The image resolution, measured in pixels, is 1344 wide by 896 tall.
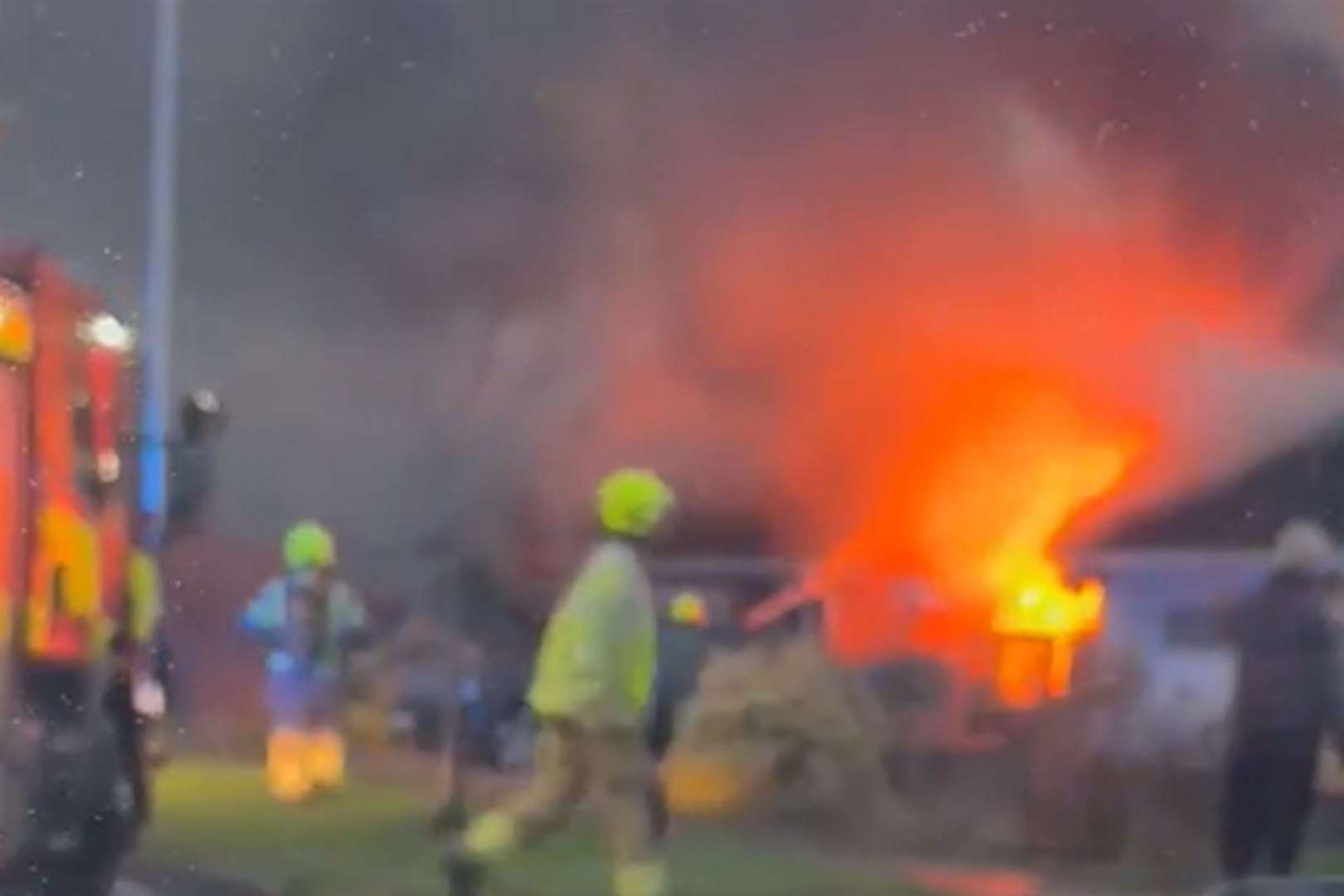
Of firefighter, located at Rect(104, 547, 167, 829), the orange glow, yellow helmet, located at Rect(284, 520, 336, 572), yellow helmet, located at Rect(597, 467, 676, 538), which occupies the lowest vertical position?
firefighter, located at Rect(104, 547, 167, 829)

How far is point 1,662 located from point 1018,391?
1.24 metres

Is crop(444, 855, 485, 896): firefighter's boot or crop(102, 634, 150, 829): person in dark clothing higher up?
crop(102, 634, 150, 829): person in dark clothing

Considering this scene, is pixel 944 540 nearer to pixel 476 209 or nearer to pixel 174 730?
pixel 476 209

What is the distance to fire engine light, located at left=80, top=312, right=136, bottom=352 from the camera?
5.40 feet

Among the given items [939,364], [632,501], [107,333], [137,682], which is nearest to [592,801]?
[632,501]

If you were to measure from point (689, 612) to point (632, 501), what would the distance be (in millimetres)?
149

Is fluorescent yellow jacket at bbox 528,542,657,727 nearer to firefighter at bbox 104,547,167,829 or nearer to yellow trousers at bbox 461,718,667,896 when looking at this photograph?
yellow trousers at bbox 461,718,667,896

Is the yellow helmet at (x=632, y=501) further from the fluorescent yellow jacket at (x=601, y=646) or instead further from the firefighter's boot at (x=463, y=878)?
the firefighter's boot at (x=463, y=878)

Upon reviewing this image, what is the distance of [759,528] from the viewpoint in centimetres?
165

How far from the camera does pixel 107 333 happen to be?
165 cm

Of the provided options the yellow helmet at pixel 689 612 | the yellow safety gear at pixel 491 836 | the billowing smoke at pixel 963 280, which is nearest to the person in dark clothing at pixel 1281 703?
the billowing smoke at pixel 963 280

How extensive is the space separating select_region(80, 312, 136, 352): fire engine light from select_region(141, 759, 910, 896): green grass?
51cm

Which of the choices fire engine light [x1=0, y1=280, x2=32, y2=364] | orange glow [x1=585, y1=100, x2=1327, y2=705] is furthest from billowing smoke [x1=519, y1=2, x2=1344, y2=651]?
fire engine light [x1=0, y1=280, x2=32, y2=364]

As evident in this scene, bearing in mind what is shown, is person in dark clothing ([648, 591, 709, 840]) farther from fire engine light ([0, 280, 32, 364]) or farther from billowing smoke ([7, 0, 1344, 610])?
fire engine light ([0, 280, 32, 364])
